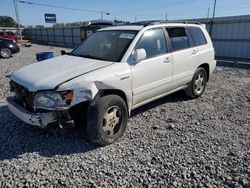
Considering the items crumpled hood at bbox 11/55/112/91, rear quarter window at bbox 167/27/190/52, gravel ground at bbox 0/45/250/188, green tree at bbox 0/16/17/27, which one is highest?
green tree at bbox 0/16/17/27

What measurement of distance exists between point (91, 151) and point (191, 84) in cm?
300

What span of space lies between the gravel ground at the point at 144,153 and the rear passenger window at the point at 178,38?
1.37m

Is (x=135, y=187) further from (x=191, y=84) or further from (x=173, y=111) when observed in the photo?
(x=191, y=84)

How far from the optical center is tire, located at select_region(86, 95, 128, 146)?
10.4 feet

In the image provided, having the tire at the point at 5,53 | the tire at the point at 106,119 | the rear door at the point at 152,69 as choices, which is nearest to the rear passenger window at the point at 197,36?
the rear door at the point at 152,69

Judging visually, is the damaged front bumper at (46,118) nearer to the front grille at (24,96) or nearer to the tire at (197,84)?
the front grille at (24,96)

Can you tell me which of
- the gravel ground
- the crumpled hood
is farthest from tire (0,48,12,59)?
the crumpled hood

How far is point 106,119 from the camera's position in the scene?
3398 millimetres

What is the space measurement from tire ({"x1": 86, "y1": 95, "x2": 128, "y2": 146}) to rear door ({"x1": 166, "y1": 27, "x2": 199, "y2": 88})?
1636 mm

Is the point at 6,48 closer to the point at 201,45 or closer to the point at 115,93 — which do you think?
the point at 201,45

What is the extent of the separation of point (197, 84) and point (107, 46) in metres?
2.60

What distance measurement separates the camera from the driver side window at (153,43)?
155 inches

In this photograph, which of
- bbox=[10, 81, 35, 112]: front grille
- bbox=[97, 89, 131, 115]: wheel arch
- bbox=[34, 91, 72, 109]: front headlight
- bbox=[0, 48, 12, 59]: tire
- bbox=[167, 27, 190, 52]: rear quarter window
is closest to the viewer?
bbox=[34, 91, 72, 109]: front headlight

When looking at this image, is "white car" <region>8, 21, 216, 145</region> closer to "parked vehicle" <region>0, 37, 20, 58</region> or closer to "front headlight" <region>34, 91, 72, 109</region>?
"front headlight" <region>34, 91, 72, 109</region>
